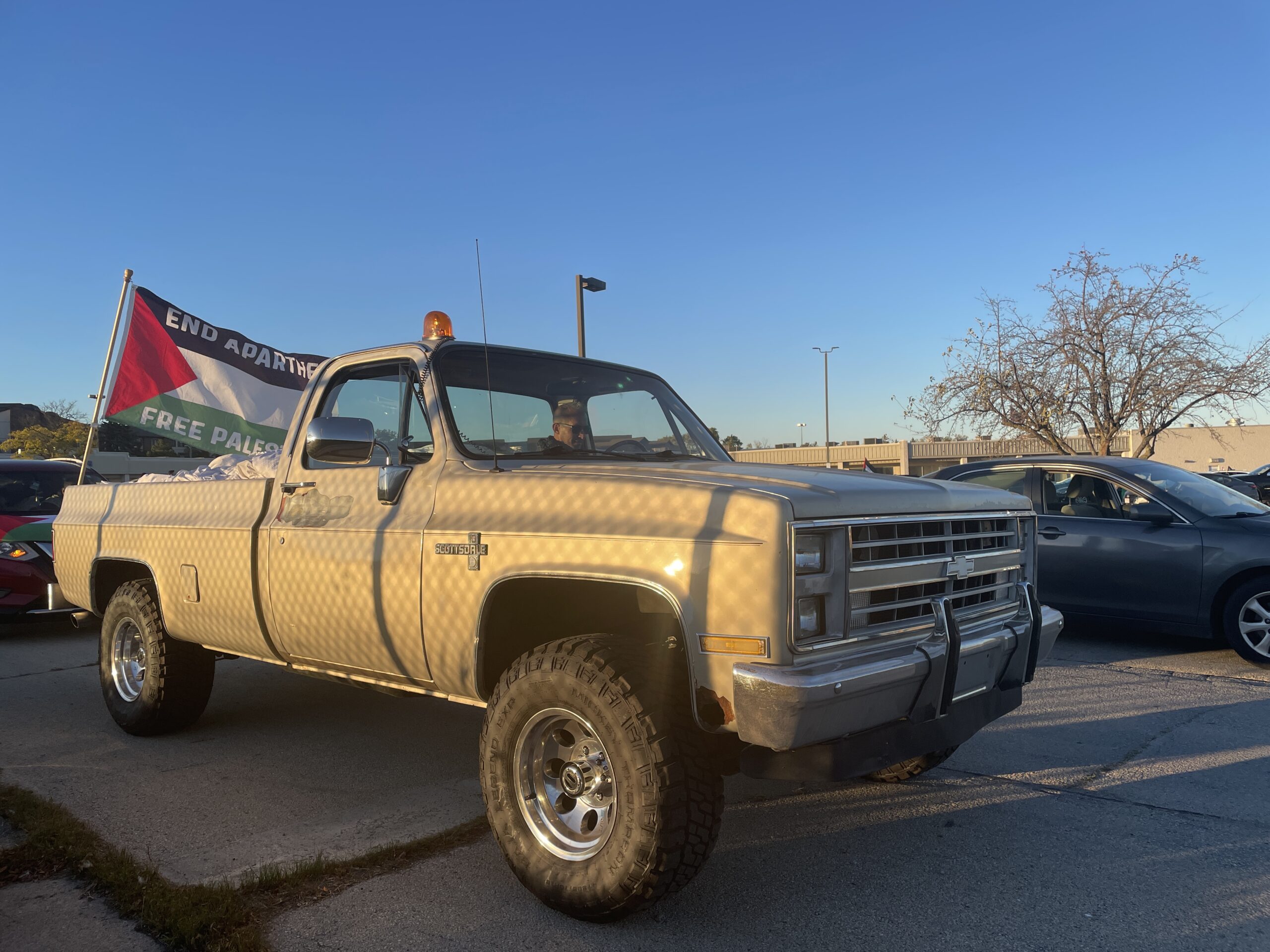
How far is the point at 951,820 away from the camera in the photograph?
12.4ft

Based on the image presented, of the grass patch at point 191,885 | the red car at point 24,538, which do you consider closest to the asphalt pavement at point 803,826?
the grass patch at point 191,885

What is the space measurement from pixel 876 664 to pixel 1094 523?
5.52 m

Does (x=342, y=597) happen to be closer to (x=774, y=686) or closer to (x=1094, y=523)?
(x=774, y=686)

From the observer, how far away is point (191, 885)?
10.3 ft

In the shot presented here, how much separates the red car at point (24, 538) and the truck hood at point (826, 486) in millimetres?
6151

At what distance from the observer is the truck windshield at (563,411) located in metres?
3.92

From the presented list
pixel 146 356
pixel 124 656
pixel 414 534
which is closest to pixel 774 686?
pixel 414 534

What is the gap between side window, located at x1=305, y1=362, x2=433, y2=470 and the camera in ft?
13.0

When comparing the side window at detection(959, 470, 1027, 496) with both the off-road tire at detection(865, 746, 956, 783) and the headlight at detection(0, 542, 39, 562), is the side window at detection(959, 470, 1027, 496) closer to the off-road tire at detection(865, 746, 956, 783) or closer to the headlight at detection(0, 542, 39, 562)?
the off-road tire at detection(865, 746, 956, 783)

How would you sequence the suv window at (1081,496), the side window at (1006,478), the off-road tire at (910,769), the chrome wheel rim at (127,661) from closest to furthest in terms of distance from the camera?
the off-road tire at (910,769) → the chrome wheel rim at (127,661) → the suv window at (1081,496) → the side window at (1006,478)

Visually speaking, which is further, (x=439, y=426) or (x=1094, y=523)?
(x=1094, y=523)

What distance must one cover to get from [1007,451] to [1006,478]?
25.8 metres

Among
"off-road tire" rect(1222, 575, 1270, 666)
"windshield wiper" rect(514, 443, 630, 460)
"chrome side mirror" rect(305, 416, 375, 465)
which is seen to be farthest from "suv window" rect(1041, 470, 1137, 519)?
"chrome side mirror" rect(305, 416, 375, 465)

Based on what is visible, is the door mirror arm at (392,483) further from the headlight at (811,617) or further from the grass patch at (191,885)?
the headlight at (811,617)
